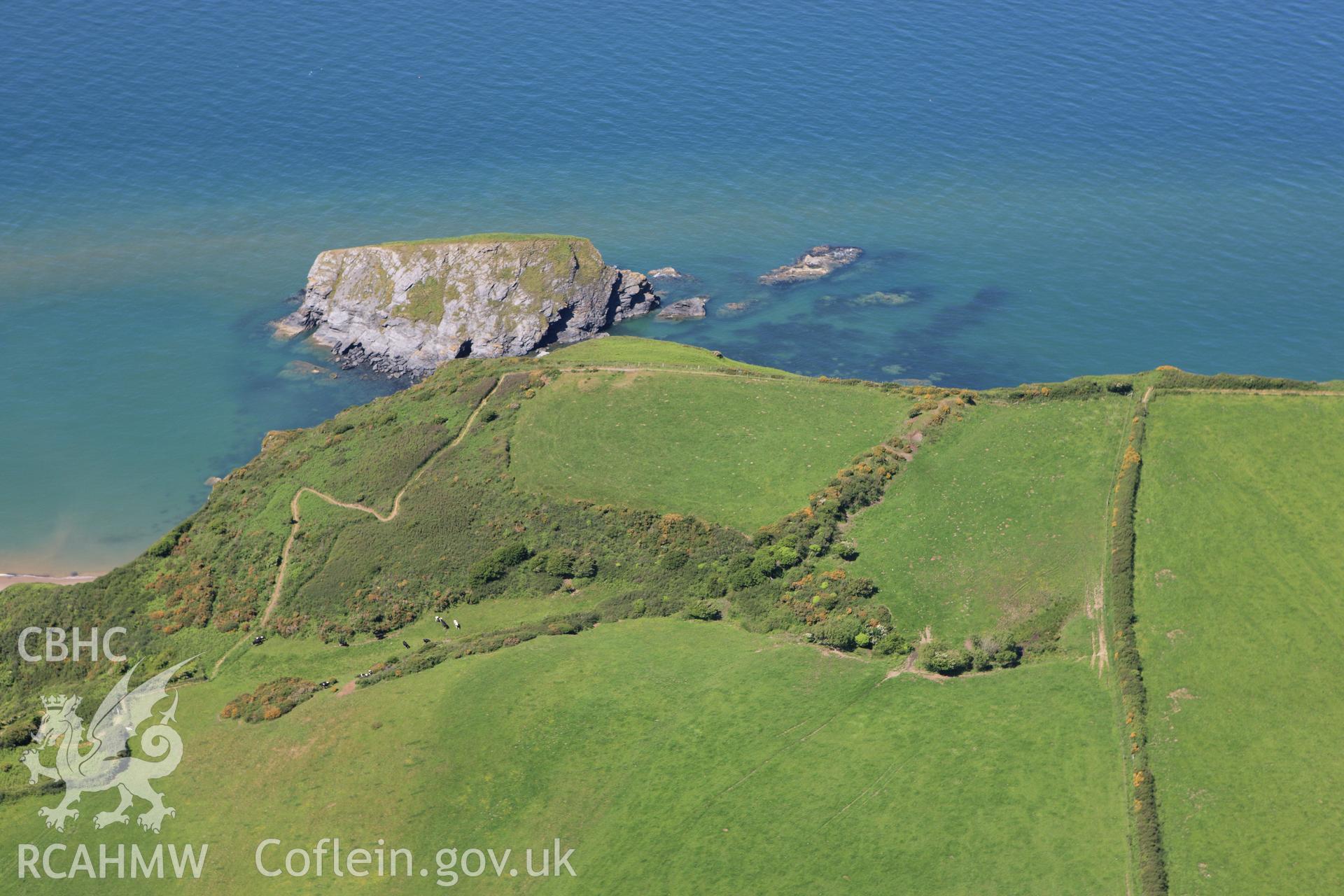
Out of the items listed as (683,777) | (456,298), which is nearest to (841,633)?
(683,777)

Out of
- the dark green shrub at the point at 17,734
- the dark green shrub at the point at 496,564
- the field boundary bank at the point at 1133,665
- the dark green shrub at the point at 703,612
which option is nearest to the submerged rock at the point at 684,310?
the dark green shrub at the point at 496,564

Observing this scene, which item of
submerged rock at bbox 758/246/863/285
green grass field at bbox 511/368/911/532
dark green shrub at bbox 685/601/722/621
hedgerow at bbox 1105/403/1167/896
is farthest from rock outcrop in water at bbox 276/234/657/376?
hedgerow at bbox 1105/403/1167/896

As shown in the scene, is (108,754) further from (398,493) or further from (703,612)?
(703,612)

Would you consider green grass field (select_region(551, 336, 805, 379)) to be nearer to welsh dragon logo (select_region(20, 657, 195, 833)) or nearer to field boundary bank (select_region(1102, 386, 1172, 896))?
field boundary bank (select_region(1102, 386, 1172, 896))

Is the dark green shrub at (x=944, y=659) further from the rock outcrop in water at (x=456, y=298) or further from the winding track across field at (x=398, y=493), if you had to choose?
the rock outcrop in water at (x=456, y=298)

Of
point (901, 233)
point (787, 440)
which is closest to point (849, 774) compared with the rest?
point (787, 440)

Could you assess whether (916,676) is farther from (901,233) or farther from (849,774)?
(901,233)
